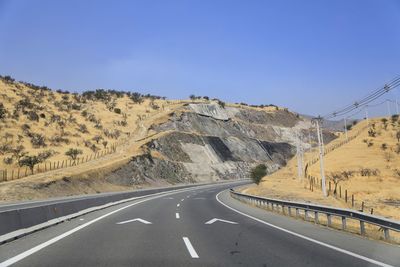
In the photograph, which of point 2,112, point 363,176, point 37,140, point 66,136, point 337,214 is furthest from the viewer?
point 66,136

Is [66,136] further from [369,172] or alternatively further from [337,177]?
[369,172]

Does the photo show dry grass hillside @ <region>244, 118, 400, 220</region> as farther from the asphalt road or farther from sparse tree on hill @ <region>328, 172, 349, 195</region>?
the asphalt road

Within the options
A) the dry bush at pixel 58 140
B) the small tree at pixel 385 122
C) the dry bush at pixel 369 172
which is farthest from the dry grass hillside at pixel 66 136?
the small tree at pixel 385 122

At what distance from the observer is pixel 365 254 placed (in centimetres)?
1123

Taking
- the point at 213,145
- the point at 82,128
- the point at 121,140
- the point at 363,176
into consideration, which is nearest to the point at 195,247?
the point at 363,176

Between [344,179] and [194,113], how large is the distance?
59.3 metres

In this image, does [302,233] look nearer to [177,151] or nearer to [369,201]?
[369,201]

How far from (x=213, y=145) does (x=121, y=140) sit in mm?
21265

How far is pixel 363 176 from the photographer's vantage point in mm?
55719

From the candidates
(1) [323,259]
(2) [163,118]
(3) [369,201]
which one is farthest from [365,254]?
(2) [163,118]

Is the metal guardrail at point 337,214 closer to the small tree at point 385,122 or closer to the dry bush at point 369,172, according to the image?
the dry bush at point 369,172

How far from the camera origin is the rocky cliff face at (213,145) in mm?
82500

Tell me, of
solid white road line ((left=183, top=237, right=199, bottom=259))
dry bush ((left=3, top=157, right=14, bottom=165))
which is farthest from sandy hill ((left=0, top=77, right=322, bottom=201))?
solid white road line ((left=183, top=237, right=199, bottom=259))

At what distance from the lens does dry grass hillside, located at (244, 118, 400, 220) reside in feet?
138
